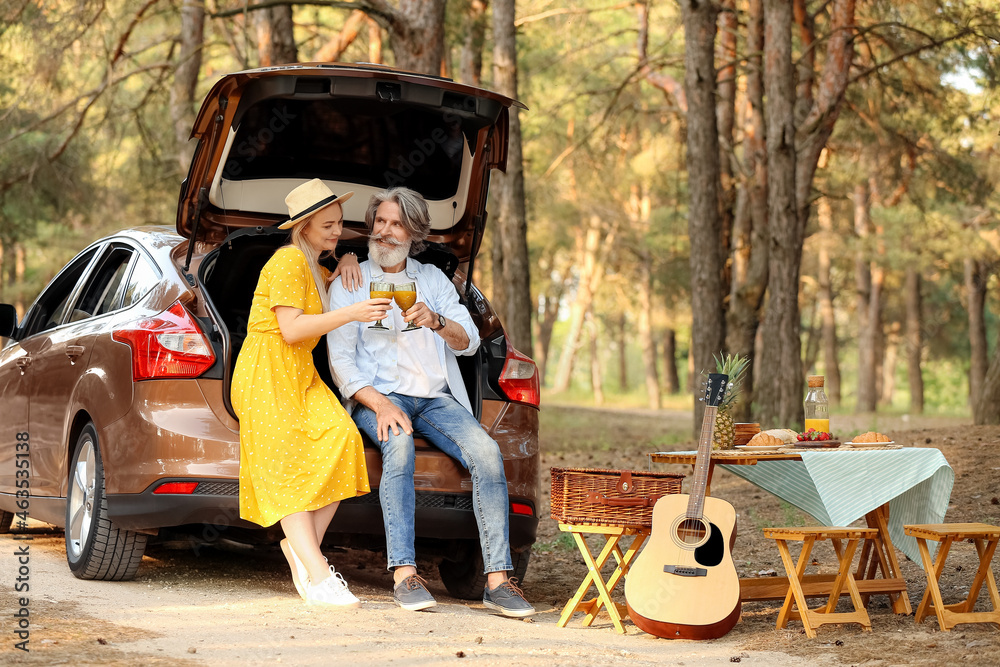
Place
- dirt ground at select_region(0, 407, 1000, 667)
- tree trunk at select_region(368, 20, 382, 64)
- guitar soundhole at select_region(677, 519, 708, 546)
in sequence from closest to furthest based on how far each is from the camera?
1. dirt ground at select_region(0, 407, 1000, 667)
2. guitar soundhole at select_region(677, 519, 708, 546)
3. tree trunk at select_region(368, 20, 382, 64)

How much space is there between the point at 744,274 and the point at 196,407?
12808mm

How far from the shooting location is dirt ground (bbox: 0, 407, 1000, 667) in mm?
4039

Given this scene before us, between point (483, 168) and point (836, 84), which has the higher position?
point (836, 84)

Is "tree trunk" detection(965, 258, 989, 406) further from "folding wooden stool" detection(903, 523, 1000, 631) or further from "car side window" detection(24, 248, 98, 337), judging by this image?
"car side window" detection(24, 248, 98, 337)

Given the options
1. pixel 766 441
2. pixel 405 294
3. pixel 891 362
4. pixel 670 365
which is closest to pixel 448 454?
pixel 405 294

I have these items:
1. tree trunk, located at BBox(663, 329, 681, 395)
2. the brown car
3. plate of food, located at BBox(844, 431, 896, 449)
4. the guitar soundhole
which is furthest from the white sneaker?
tree trunk, located at BBox(663, 329, 681, 395)

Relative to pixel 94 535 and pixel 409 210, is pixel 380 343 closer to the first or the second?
pixel 409 210

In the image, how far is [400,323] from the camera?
5500 mm

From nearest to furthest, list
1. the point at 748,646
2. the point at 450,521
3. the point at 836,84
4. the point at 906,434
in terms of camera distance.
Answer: the point at 748,646
the point at 450,521
the point at 906,434
the point at 836,84

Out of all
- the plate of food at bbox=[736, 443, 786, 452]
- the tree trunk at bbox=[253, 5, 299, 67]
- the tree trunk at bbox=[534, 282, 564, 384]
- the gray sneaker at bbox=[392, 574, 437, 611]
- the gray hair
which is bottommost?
the gray sneaker at bbox=[392, 574, 437, 611]

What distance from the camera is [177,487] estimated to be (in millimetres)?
4828

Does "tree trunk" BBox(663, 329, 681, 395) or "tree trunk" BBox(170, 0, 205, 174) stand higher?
"tree trunk" BBox(170, 0, 205, 174)

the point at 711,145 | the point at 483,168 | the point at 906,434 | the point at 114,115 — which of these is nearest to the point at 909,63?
the point at 711,145

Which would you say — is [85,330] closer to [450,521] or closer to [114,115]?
[450,521]
